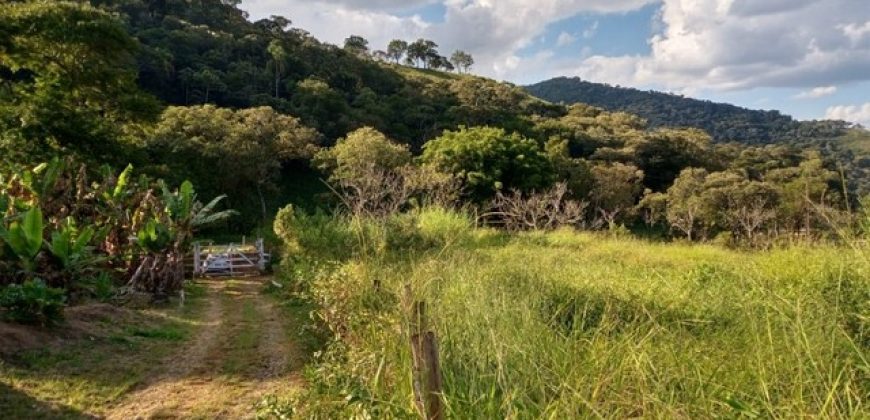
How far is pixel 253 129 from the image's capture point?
31688 millimetres

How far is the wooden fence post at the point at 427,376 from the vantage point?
262 cm

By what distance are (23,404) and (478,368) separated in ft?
14.1

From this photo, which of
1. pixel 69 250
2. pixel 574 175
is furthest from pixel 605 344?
pixel 574 175

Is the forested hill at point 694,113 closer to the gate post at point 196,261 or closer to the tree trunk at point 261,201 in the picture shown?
the tree trunk at point 261,201

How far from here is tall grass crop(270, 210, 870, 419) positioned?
9.48ft

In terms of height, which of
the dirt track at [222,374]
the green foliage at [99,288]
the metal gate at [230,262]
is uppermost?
the green foliage at [99,288]

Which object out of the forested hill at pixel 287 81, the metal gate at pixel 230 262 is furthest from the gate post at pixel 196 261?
the forested hill at pixel 287 81

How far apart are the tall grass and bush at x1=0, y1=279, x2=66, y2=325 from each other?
3262 millimetres

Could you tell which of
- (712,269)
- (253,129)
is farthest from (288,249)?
(253,129)

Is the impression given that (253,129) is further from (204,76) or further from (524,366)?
(524,366)

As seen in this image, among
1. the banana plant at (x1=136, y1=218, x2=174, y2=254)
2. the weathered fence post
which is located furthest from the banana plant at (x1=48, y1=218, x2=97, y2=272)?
the weathered fence post

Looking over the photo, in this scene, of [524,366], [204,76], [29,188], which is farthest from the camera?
[204,76]

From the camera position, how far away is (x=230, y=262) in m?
18.2

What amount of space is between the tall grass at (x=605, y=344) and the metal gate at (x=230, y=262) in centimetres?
1097
